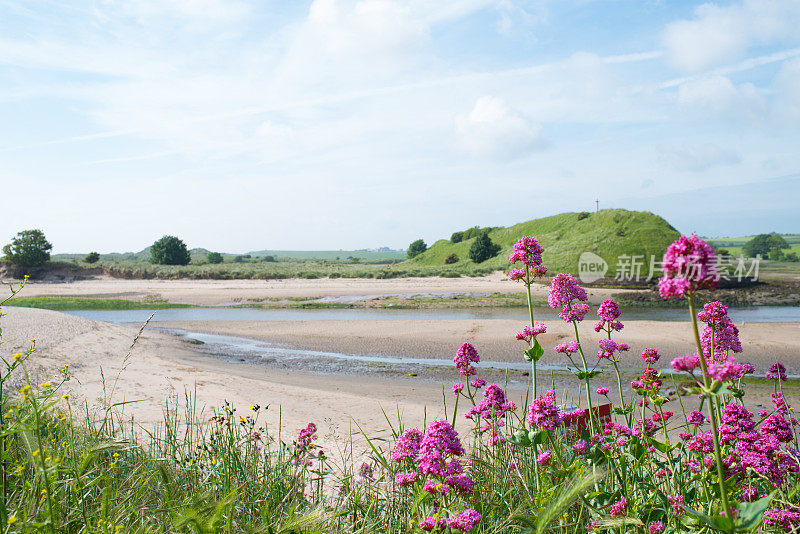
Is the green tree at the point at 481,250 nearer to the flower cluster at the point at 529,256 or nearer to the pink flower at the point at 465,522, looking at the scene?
the flower cluster at the point at 529,256

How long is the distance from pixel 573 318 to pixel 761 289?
31.7 metres

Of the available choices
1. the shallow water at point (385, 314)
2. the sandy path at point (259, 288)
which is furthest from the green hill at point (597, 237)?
the shallow water at point (385, 314)

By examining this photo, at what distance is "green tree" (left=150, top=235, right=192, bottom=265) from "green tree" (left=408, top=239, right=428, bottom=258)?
90.2 feet

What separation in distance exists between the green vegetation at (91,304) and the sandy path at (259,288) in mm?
1557

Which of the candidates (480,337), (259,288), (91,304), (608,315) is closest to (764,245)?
(259,288)

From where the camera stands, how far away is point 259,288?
35.9m

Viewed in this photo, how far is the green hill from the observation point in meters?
36.6

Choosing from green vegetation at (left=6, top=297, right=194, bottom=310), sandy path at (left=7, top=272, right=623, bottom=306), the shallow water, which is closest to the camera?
the shallow water

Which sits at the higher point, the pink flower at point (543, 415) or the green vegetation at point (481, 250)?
the green vegetation at point (481, 250)

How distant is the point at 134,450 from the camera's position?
463 cm

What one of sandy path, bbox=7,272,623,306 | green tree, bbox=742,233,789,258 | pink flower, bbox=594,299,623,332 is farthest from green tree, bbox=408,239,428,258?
pink flower, bbox=594,299,623,332

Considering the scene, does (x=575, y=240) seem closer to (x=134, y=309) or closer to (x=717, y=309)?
(x=134, y=309)

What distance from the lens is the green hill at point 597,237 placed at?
120ft

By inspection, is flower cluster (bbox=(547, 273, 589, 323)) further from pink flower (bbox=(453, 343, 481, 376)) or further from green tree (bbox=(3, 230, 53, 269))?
green tree (bbox=(3, 230, 53, 269))
